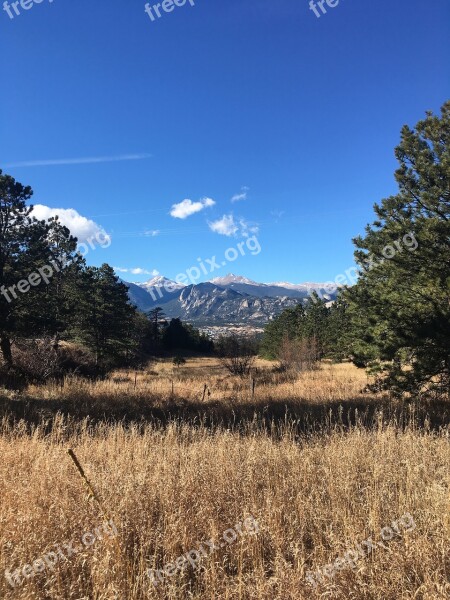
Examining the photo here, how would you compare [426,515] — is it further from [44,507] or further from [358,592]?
[44,507]

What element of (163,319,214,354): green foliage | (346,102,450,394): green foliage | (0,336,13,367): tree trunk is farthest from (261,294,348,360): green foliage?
(0,336,13,367): tree trunk

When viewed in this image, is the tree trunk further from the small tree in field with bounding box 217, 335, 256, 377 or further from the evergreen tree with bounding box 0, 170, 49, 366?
the small tree in field with bounding box 217, 335, 256, 377

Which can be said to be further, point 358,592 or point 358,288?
point 358,288

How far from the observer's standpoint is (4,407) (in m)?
10.2

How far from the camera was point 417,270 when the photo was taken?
10516mm

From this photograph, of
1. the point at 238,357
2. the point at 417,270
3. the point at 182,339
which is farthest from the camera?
the point at 182,339

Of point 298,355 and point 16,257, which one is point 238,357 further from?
point 16,257

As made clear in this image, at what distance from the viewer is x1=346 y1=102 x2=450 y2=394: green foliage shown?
31.0 feet

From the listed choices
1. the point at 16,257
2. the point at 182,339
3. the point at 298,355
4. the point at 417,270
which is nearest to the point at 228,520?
the point at 417,270

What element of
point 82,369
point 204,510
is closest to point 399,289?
point 204,510

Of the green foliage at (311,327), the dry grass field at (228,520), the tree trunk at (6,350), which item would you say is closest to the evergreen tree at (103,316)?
the tree trunk at (6,350)

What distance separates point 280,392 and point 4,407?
10.7 metres

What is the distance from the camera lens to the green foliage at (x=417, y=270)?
372 inches

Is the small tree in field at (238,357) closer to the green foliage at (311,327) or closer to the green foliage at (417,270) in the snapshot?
the green foliage at (311,327)
